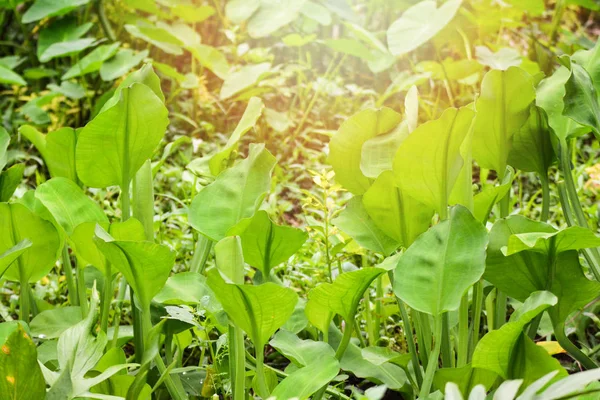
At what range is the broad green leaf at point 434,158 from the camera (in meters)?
0.70

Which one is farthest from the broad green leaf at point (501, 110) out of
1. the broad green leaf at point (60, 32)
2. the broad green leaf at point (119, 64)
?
the broad green leaf at point (60, 32)

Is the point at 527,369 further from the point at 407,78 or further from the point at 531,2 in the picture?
the point at 531,2

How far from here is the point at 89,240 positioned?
2.54 ft

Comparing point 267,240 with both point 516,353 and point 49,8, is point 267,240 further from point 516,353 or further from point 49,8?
point 49,8

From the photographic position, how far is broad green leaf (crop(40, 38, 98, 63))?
6.95ft

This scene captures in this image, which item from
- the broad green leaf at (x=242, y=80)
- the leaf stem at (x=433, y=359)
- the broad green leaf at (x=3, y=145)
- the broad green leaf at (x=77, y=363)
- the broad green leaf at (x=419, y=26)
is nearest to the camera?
the broad green leaf at (x=77, y=363)

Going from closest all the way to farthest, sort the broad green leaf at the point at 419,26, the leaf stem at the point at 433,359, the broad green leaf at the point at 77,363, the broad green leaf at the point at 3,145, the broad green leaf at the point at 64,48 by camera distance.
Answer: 1. the broad green leaf at the point at 77,363
2. the leaf stem at the point at 433,359
3. the broad green leaf at the point at 3,145
4. the broad green leaf at the point at 419,26
5. the broad green leaf at the point at 64,48

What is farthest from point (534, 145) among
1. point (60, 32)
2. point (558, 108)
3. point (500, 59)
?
point (60, 32)

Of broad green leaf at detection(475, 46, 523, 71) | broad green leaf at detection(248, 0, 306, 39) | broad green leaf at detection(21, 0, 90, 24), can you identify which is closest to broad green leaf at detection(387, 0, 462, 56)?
broad green leaf at detection(475, 46, 523, 71)

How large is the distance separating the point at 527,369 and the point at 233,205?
392 millimetres

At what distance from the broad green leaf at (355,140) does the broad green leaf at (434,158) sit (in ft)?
0.36

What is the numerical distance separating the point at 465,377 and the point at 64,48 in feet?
6.03

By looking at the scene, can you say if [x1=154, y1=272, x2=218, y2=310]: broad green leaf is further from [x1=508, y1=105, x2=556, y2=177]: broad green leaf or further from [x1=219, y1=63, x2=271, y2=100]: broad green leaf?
[x1=219, y1=63, x2=271, y2=100]: broad green leaf

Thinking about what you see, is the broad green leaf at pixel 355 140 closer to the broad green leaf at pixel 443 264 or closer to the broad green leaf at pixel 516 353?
the broad green leaf at pixel 443 264
